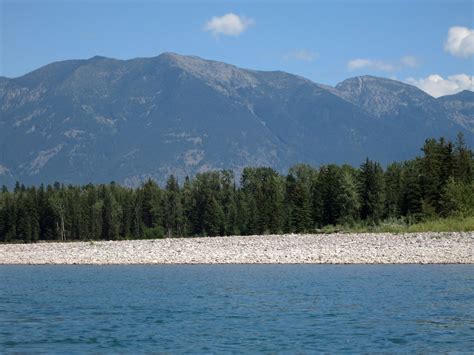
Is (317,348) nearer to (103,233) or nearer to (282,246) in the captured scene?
(282,246)

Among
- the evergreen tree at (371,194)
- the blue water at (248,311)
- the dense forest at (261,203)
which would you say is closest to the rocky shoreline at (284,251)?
the blue water at (248,311)

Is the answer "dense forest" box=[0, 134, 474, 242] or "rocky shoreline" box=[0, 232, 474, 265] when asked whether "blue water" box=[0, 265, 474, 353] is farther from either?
"dense forest" box=[0, 134, 474, 242]

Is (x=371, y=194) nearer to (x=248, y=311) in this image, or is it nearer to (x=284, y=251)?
(x=284, y=251)

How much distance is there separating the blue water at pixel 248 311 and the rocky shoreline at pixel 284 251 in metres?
5.64

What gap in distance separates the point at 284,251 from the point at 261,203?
1835 inches

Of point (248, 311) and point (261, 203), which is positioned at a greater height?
point (261, 203)

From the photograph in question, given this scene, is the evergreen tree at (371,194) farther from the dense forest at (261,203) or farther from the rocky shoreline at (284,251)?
the rocky shoreline at (284,251)

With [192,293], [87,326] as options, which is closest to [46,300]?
[192,293]

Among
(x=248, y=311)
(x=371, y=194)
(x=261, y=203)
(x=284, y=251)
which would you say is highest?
(x=371, y=194)

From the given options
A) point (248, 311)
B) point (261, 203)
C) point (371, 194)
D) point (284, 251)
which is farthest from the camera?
point (261, 203)

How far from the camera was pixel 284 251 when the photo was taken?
53875mm

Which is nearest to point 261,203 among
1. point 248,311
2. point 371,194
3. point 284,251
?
point 371,194

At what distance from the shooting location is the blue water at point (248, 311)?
20.4 metres

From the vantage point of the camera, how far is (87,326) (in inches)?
941
